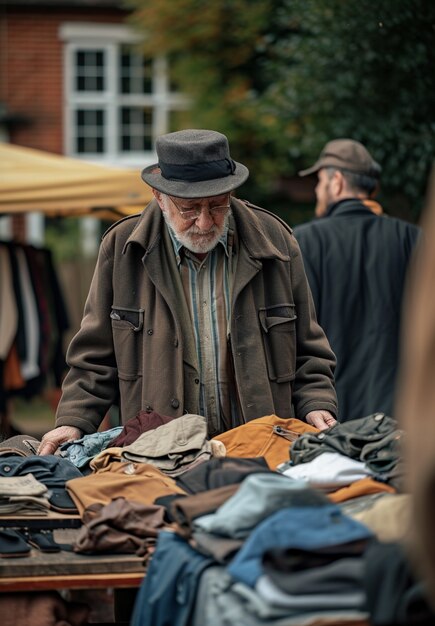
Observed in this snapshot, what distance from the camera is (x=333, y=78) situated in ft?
32.5

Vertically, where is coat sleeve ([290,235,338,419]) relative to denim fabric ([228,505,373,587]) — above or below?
below

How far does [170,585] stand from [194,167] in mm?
1892

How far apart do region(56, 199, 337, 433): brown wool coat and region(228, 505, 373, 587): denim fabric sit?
1659 mm

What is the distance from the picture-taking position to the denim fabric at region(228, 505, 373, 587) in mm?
2867

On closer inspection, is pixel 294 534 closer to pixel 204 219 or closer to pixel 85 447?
pixel 85 447

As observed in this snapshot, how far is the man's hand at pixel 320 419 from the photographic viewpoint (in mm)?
4734

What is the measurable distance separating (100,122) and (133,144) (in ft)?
2.02

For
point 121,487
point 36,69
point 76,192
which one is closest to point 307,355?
point 121,487

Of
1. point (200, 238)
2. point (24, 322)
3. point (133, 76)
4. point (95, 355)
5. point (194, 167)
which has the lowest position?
point (24, 322)

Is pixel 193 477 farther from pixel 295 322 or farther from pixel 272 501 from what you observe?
pixel 295 322

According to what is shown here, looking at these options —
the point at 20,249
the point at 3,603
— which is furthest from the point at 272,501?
the point at 20,249

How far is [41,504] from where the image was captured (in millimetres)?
3738

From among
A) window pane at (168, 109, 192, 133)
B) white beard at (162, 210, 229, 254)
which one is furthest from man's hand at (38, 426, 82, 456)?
window pane at (168, 109, 192, 133)

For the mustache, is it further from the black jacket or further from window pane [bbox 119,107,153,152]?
window pane [bbox 119,107,153,152]
